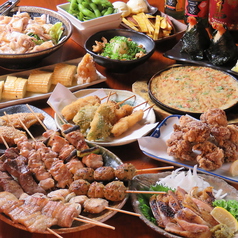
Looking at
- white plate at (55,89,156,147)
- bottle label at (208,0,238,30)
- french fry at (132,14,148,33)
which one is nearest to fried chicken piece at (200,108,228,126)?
white plate at (55,89,156,147)

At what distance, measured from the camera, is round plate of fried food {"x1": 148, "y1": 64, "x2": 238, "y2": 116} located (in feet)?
9.57

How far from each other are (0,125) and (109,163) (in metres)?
0.94

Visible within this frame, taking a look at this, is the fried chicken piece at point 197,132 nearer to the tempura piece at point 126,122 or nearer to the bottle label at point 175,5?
the tempura piece at point 126,122

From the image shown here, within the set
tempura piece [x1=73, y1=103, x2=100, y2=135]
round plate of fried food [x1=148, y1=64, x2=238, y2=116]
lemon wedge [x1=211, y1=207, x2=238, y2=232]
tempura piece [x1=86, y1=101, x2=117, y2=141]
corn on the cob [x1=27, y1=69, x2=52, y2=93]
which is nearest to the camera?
lemon wedge [x1=211, y1=207, x2=238, y2=232]

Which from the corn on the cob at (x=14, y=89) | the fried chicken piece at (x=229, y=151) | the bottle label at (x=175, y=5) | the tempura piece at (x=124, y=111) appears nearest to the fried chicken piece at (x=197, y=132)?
the fried chicken piece at (x=229, y=151)

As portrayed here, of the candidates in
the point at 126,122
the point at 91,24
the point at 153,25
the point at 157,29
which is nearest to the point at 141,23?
the point at 153,25

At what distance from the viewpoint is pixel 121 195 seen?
201 cm

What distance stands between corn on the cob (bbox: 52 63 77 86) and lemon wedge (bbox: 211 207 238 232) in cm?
191

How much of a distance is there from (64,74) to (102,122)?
35.1 inches

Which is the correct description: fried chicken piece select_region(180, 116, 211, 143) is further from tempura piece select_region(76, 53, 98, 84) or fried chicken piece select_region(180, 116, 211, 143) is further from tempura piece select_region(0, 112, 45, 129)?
tempura piece select_region(76, 53, 98, 84)

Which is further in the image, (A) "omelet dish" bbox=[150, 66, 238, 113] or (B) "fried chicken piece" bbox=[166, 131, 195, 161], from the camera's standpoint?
(A) "omelet dish" bbox=[150, 66, 238, 113]

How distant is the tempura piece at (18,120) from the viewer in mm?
2715

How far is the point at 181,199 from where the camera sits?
1.97 meters

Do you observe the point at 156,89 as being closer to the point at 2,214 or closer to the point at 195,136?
the point at 195,136
